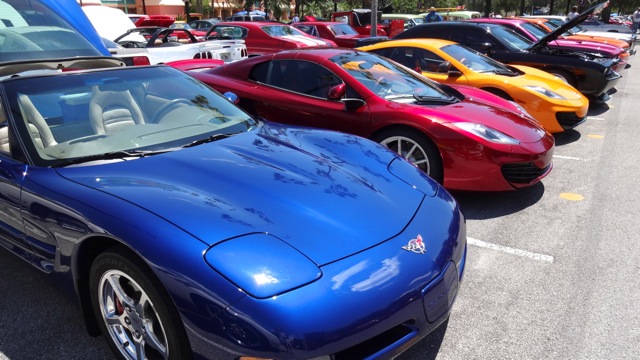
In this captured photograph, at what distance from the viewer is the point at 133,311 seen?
205 cm

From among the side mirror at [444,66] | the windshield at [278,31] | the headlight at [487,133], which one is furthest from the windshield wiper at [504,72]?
the windshield at [278,31]

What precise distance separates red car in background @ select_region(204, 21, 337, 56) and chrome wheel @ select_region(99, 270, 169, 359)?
35.2 ft

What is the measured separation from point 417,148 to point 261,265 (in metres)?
2.73

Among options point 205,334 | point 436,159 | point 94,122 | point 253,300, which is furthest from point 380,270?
point 436,159

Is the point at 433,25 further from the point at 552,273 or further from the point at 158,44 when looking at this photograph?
the point at 552,273

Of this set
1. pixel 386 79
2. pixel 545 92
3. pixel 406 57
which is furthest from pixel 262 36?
pixel 386 79

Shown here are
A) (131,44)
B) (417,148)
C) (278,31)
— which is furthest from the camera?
(278,31)

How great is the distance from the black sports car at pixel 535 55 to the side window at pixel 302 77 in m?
4.40

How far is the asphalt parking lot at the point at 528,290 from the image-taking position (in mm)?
2420

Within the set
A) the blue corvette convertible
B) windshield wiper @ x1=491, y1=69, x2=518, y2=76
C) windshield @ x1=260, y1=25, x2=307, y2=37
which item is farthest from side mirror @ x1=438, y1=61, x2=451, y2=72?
windshield @ x1=260, y1=25, x2=307, y2=37

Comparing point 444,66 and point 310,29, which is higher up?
point 310,29

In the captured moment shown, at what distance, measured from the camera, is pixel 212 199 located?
83.3 inches

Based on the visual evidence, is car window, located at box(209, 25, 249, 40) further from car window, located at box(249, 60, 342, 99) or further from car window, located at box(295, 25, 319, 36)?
car window, located at box(249, 60, 342, 99)

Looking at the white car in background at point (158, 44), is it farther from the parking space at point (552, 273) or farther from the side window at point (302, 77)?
the parking space at point (552, 273)
